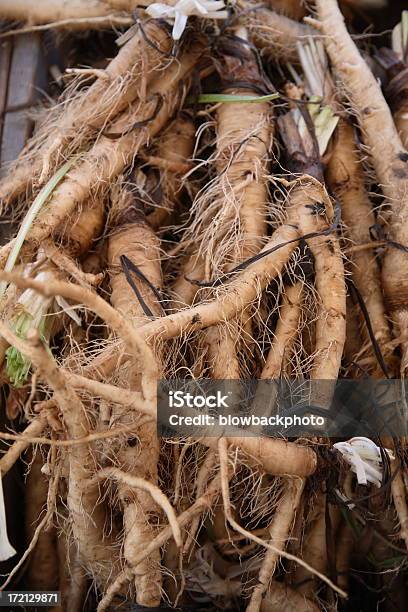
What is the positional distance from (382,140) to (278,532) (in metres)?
0.85

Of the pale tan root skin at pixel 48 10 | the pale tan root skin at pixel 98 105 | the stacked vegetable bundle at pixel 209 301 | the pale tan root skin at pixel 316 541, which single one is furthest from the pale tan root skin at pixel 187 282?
the pale tan root skin at pixel 48 10

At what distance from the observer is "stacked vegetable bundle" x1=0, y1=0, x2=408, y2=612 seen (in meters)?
1.10

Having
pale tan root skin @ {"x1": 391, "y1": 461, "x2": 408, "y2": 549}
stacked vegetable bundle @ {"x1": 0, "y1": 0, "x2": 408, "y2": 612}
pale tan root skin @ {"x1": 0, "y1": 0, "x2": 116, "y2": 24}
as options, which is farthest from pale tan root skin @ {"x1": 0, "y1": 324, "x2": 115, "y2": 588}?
pale tan root skin @ {"x1": 0, "y1": 0, "x2": 116, "y2": 24}

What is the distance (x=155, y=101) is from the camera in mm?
1479

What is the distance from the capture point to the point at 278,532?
1.13 meters

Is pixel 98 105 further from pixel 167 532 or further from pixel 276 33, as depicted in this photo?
pixel 167 532

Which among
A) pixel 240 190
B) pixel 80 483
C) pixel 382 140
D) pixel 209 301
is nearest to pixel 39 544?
pixel 80 483

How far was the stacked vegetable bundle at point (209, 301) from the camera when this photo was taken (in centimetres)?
110

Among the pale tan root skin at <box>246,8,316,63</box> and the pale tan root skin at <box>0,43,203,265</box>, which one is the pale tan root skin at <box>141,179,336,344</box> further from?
the pale tan root skin at <box>246,8,316,63</box>

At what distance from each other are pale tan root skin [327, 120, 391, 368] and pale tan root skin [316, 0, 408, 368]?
33 mm

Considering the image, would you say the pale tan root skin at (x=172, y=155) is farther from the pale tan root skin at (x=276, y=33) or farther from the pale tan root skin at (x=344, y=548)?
the pale tan root skin at (x=344, y=548)

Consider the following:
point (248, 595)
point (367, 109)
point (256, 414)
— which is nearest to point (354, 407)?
point (256, 414)

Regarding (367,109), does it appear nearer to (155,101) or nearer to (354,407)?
(155,101)

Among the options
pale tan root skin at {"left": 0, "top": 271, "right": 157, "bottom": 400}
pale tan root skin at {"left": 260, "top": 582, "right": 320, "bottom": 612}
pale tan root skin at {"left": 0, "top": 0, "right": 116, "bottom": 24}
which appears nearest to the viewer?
pale tan root skin at {"left": 0, "top": 271, "right": 157, "bottom": 400}
